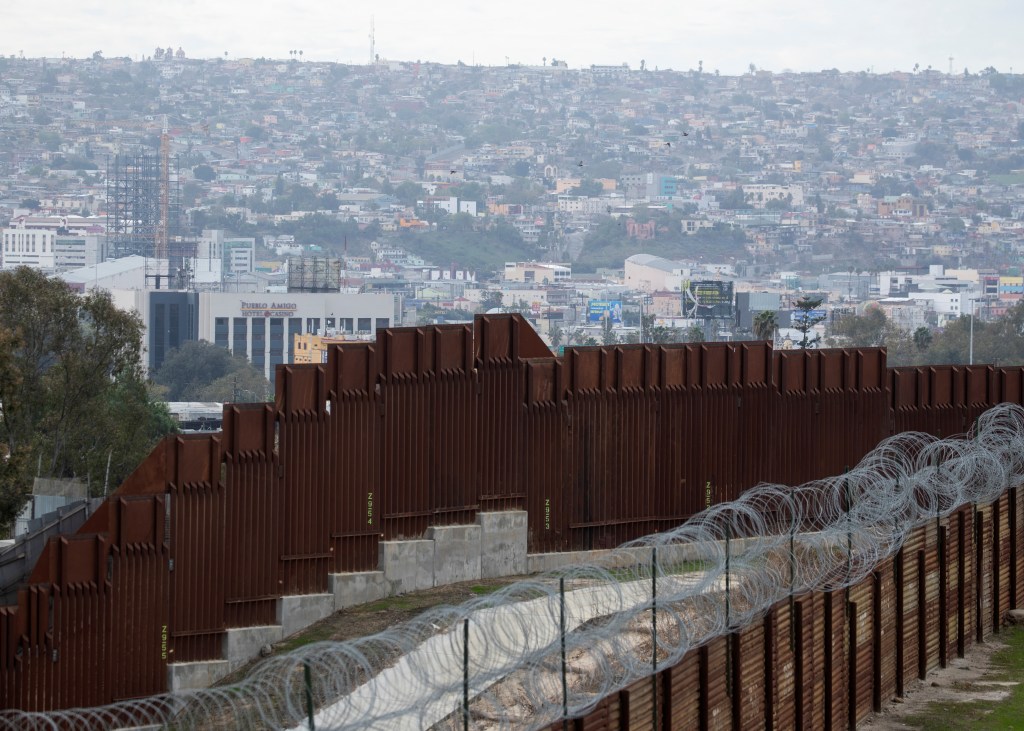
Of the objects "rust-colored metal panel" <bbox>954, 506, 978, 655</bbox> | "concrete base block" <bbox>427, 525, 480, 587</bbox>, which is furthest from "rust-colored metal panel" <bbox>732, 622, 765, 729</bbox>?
"concrete base block" <bbox>427, 525, 480, 587</bbox>

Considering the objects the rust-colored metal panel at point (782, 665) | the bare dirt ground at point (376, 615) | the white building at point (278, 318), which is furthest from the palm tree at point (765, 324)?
the white building at point (278, 318)

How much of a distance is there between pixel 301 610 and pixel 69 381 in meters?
22.7

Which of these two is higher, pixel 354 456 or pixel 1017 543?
pixel 354 456

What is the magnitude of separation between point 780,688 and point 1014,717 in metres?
3.39

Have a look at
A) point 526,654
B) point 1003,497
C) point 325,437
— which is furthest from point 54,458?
point 526,654

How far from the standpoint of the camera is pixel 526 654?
45.7 feet

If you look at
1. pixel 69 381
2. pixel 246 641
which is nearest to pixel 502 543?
pixel 246 641

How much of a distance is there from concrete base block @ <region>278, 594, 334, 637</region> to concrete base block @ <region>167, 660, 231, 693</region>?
104 centimetres

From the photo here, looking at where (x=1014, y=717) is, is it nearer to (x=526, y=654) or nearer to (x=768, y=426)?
(x=526, y=654)

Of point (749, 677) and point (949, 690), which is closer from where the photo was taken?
point (749, 677)

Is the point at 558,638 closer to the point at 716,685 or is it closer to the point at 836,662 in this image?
the point at 716,685

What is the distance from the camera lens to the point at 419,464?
77.6ft

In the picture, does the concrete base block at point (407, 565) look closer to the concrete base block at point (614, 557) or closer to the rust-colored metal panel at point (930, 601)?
the concrete base block at point (614, 557)

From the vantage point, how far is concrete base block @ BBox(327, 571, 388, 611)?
22531 millimetres
